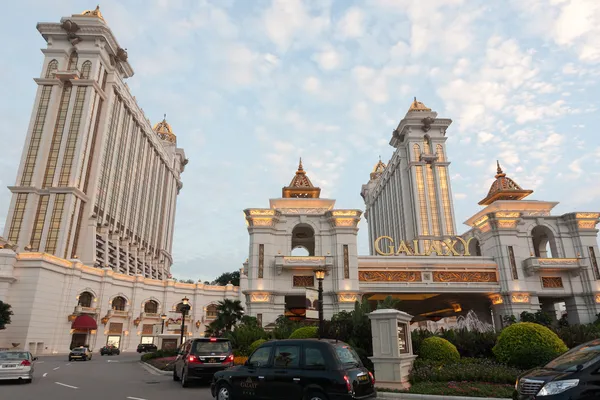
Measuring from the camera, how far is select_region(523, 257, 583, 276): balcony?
34844mm

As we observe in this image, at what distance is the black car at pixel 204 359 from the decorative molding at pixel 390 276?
72.1ft

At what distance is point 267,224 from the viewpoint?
35094 mm

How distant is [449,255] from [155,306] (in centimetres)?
4373

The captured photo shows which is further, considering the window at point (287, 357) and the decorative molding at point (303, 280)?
the decorative molding at point (303, 280)

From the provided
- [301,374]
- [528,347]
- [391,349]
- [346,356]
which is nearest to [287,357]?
[301,374]

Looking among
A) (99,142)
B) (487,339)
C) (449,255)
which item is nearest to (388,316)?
(487,339)

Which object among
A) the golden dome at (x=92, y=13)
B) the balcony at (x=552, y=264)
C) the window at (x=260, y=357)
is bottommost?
the window at (x=260, y=357)

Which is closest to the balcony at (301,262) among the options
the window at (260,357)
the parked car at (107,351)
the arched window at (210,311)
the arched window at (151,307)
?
the window at (260,357)

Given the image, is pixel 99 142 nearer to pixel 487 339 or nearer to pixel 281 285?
pixel 281 285

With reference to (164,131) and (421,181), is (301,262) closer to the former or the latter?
(421,181)

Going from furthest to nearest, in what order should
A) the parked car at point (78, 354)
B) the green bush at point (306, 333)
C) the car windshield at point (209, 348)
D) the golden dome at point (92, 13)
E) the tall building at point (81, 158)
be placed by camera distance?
1. the golden dome at point (92, 13)
2. the tall building at point (81, 158)
3. the parked car at point (78, 354)
4. the green bush at point (306, 333)
5. the car windshield at point (209, 348)

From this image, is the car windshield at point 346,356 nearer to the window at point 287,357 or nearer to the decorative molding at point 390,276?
the window at point 287,357

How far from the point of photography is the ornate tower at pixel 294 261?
3337 centimetres

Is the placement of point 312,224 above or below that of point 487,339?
above
